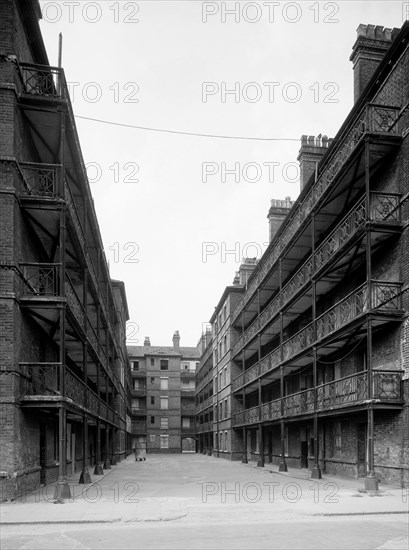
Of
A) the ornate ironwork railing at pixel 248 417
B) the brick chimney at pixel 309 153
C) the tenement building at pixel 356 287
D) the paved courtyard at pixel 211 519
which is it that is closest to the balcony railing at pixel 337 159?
the tenement building at pixel 356 287

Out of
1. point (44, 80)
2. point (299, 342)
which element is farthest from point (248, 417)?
point (44, 80)

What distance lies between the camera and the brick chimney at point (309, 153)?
97.5ft

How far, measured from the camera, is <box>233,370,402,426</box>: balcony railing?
17969mm

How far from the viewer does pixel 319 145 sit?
30.1m

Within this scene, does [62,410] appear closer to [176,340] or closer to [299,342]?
[299,342]

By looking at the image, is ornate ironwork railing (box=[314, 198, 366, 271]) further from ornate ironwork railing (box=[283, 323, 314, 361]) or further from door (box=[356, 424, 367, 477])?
door (box=[356, 424, 367, 477])

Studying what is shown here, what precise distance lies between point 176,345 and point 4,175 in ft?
224

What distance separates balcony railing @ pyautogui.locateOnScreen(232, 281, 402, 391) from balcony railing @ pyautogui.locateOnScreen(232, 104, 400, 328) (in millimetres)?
4153

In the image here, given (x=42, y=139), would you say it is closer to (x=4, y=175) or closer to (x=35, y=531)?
(x=4, y=175)

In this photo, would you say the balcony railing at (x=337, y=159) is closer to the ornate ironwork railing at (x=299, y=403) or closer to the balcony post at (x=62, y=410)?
the ornate ironwork railing at (x=299, y=403)

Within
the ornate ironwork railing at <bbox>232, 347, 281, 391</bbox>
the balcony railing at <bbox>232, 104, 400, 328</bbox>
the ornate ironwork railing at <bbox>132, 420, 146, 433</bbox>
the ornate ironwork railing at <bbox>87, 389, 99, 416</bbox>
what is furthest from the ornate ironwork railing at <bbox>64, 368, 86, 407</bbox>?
the ornate ironwork railing at <bbox>132, 420, 146, 433</bbox>

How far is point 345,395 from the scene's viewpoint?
795 inches

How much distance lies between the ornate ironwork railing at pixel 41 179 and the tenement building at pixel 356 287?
28.7 ft

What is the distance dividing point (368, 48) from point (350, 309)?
9372 mm
